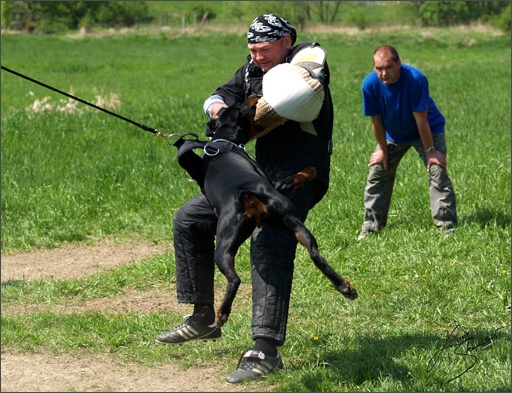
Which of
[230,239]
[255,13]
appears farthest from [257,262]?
[255,13]

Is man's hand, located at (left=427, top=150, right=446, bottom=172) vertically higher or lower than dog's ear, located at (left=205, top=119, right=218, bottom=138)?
lower

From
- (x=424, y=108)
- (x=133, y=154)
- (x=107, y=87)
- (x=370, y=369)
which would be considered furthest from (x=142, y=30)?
(x=370, y=369)

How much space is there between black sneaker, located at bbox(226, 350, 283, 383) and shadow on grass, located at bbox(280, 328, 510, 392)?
0.59 ft

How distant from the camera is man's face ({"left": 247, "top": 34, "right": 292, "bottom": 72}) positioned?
4.64 m

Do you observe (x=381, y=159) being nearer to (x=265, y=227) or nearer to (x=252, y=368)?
(x=265, y=227)

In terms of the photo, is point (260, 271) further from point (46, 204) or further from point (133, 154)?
point (133, 154)

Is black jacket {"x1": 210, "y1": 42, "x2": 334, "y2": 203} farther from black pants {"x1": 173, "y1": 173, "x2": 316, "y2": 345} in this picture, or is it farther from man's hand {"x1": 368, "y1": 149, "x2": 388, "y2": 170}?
man's hand {"x1": 368, "y1": 149, "x2": 388, "y2": 170}

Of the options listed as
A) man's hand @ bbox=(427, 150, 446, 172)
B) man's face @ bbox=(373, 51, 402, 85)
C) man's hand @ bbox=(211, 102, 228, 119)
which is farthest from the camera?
man's hand @ bbox=(427, 150, 446, 172)

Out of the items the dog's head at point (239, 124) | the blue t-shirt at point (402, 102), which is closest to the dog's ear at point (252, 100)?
the dog's head at point (239, 124)

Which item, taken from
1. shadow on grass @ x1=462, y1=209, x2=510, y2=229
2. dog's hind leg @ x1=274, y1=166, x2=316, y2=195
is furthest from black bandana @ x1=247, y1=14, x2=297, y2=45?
shadow on grass @ x1=462, y1=209, x2=510, y2=229

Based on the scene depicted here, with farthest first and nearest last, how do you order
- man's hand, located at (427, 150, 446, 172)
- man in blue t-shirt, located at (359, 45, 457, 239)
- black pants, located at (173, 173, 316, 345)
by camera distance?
man's hand, located at (427, 150, 446, 172)
man in blue t-shirt, located at (359, 45, 457, 239)
black pants, located at (173, 173, 316, 345)

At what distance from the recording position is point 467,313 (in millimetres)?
5547

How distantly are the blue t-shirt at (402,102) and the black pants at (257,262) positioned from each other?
2.81 meters

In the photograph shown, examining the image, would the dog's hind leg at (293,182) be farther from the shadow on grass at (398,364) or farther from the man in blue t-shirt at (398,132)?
the man in blue t-shirt at (398,132)
